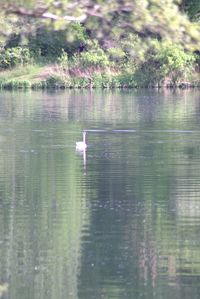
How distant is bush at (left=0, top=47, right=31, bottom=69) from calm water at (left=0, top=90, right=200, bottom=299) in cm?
3551

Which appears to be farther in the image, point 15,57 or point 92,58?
point 15,57

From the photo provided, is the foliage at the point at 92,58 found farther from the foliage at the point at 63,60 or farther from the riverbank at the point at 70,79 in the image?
the foliage at the point at 63,60

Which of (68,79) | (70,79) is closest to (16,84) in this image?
(68,79)

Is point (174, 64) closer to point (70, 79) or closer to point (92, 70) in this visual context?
point (92, 70)

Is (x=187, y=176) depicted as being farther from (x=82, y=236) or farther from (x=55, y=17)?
(x=55, y=17)

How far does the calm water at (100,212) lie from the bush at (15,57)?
3551 cm

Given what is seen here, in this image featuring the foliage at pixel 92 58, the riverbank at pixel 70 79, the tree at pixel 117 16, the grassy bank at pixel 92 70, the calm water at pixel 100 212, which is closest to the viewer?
the tree at pixel 117 16

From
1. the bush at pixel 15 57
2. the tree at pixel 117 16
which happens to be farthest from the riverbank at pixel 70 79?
the tree at pixel 117 16

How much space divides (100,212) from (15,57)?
5597 centimetres

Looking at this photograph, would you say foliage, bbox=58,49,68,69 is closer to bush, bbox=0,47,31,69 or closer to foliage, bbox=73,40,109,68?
foliage, bbox=73,40,109,68

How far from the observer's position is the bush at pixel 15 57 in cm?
7138

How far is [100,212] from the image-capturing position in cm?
1689

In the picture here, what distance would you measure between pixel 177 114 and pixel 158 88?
93.8 ft

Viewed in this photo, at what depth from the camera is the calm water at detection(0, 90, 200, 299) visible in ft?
39.0
